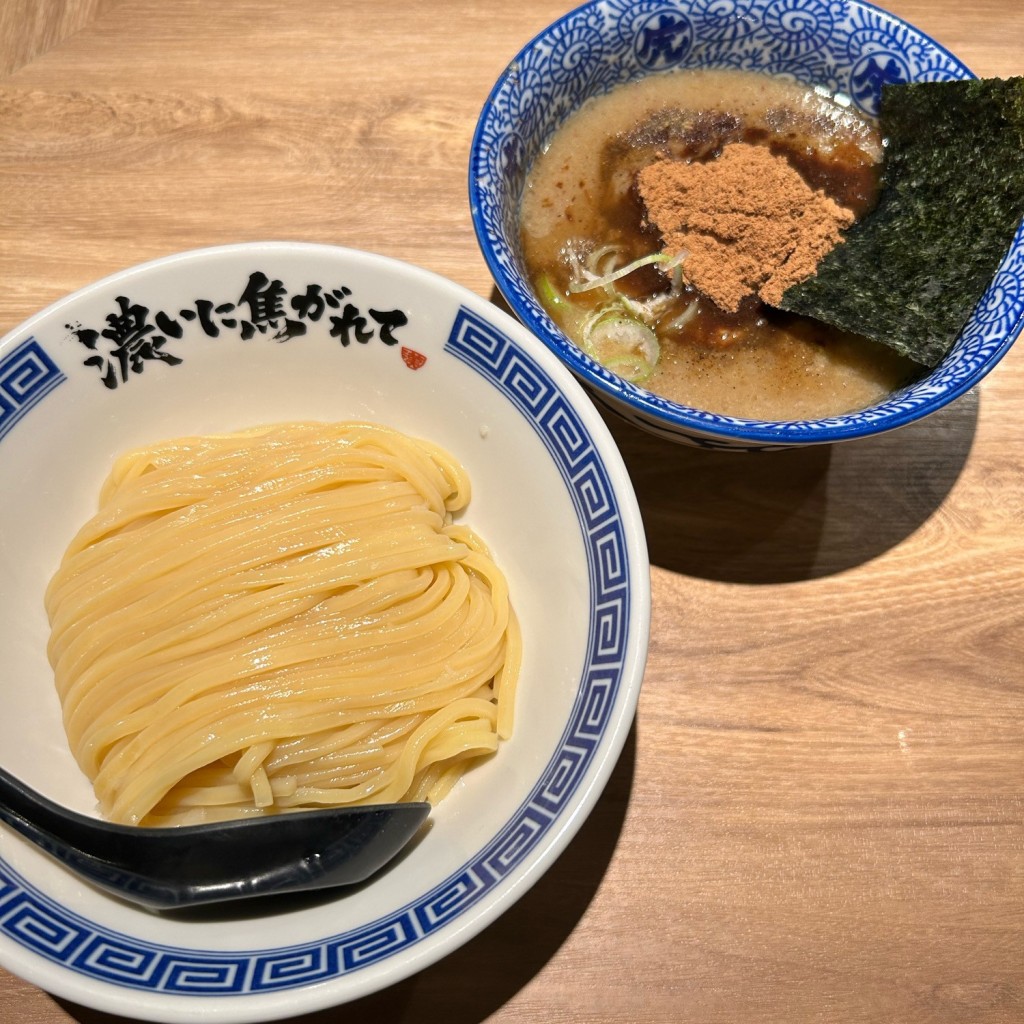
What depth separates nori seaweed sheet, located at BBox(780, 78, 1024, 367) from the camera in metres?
1.74

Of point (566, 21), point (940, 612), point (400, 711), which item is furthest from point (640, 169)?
point (400, 711)

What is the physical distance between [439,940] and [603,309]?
133cm

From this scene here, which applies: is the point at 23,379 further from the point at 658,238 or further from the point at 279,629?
the point at 658,238

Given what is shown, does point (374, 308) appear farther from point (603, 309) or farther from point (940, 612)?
A: point (940, 612)

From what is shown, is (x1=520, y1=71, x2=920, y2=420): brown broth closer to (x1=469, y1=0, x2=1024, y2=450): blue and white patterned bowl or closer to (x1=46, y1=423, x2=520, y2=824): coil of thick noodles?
(x1=469, y1=0, x2=1024, y2=450): blue and white patterned bowl

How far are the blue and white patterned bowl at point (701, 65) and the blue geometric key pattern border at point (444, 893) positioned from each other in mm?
232

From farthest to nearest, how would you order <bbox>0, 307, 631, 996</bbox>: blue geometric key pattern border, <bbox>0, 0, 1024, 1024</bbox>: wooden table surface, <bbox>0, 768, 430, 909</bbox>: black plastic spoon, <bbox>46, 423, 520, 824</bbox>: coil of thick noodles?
<bbox>0, 0, 1024, 1024</bbox>: wooden table surface → <bbox>46, 423, 520, 824</bbox>: coil of thick noodles → <bbox>0, 768, 430, 909</bbox>: black plastic spoon → <bbox>0, 307, 631, 996</bbox>: blue geometric key pattern border

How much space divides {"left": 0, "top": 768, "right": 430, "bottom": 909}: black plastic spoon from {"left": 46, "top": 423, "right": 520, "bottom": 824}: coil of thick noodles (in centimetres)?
9

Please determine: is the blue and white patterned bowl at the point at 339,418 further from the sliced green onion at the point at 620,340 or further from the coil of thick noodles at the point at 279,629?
the sliced green onion at the point at 620,340

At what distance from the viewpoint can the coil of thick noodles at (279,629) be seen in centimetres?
143

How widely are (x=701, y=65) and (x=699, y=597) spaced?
4.38ft

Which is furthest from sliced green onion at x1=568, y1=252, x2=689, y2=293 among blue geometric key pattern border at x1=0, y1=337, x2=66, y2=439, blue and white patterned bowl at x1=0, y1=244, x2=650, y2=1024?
blue geometric key pattern border at x1=0, y1=337, x2=66, y2=439

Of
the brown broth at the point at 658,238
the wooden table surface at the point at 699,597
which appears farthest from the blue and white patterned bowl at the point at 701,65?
the wooden table surface at the point at 699,597

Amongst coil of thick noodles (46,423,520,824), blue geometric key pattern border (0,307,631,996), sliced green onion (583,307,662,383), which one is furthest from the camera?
sliced green onion (583,307,662,383)
